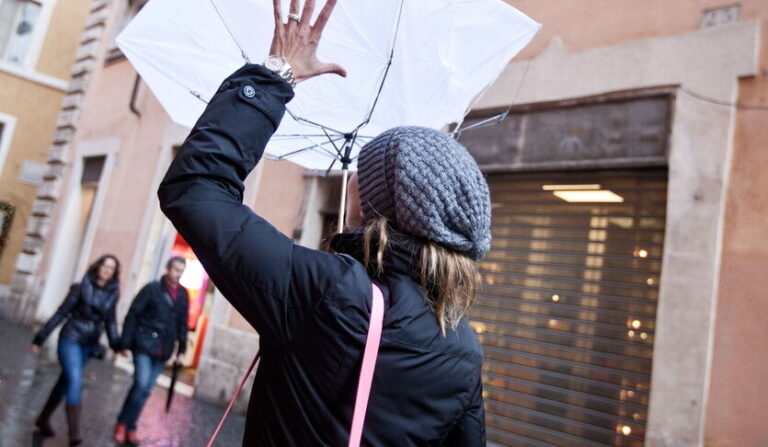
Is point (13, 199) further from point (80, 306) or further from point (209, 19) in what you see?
point (209, 19)

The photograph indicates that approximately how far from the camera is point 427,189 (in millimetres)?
1395

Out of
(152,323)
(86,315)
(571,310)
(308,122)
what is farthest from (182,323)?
(308,122)

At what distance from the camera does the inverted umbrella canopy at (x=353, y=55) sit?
259 centimetres

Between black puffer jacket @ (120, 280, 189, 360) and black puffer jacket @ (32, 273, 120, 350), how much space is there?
15 centimetres

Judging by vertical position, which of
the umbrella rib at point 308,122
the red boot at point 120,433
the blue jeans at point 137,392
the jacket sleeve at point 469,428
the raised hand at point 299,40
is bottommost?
the red boot at point 120,433

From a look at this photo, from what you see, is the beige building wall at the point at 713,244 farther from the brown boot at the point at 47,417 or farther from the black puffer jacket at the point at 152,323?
the brown boot at the point at 47,417

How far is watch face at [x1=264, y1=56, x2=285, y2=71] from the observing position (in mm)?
1374

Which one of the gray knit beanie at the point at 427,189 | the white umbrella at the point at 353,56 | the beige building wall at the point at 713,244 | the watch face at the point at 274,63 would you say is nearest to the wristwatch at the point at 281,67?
the watch face at the point at 274,63

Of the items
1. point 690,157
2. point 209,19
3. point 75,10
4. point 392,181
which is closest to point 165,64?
point 209,19

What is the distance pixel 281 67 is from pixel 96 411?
6.67m

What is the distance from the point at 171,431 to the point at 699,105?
18.8 feet

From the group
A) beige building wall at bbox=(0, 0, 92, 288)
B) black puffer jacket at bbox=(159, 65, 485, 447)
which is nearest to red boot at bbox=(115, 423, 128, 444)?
black puffer jacket at bbox=(159, 65, 485, 447)

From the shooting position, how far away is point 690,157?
17.6 ft

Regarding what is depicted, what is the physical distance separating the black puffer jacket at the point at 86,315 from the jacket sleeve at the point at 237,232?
5.08 m
